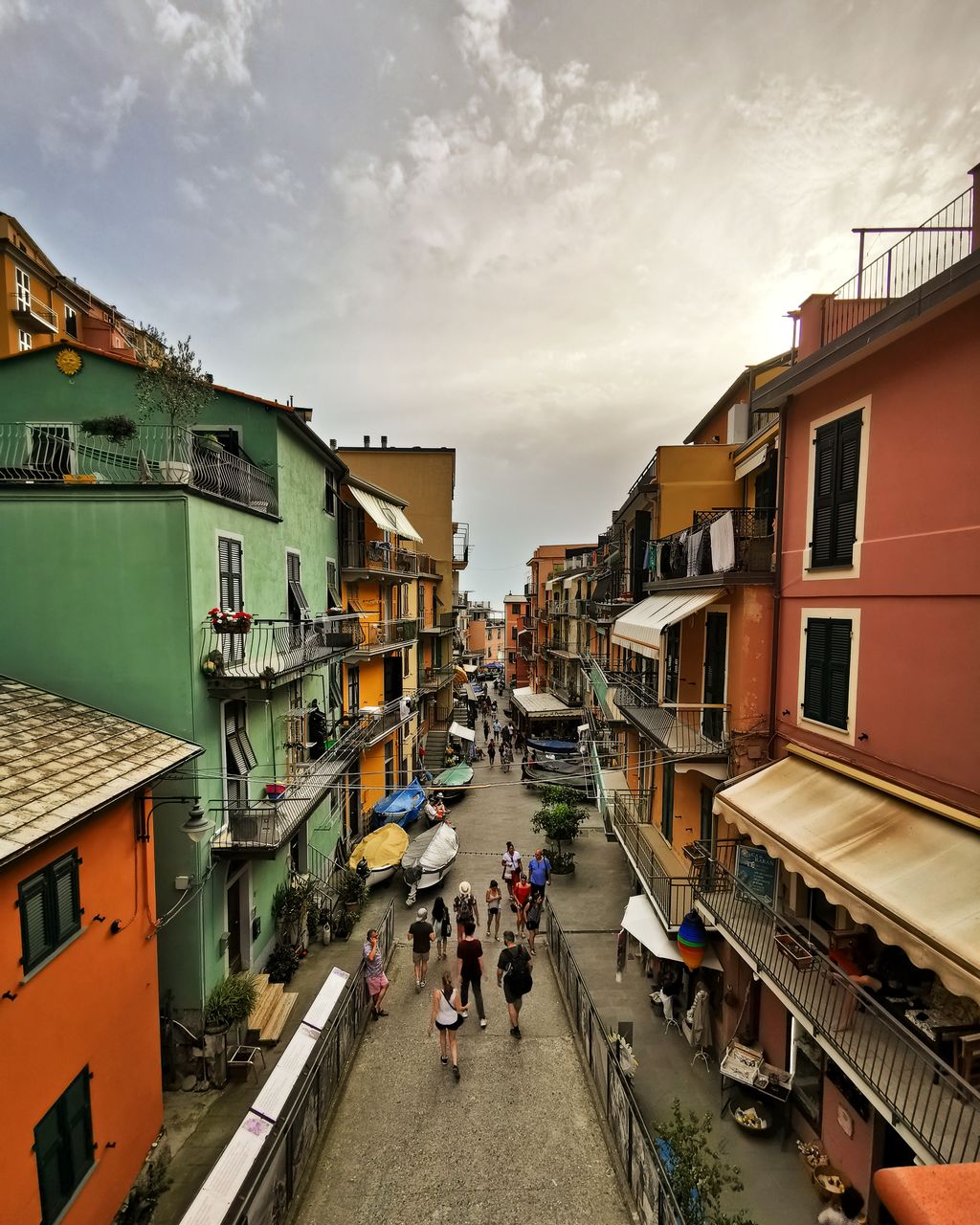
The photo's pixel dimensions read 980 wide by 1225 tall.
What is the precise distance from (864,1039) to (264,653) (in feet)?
38.5

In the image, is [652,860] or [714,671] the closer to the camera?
[714,671]

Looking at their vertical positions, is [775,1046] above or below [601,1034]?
below

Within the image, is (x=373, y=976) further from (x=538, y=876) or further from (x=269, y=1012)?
(x=538, y=876)

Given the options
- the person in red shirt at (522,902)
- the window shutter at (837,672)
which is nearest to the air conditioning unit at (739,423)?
the window shutter at (837,672)

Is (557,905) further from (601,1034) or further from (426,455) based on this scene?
(426,455)

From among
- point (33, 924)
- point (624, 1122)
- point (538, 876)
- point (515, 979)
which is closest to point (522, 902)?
point (538, 876)

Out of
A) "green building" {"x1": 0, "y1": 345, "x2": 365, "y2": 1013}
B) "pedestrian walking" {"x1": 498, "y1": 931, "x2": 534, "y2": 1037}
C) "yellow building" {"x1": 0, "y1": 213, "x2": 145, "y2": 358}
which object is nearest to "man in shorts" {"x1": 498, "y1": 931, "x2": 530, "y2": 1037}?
"pedestrian walking" {"x1": 498, "y1": 931, "x2": 534, "y2": 1037}

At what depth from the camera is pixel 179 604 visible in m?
9.93

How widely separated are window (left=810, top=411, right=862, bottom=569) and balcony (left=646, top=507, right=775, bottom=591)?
1143mm

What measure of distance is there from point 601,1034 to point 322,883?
10.2m

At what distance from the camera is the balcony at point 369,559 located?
843 inches

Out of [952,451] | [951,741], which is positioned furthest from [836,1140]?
[952,451]

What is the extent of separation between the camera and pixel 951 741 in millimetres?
6547

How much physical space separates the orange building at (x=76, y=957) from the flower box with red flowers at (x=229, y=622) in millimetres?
2094
